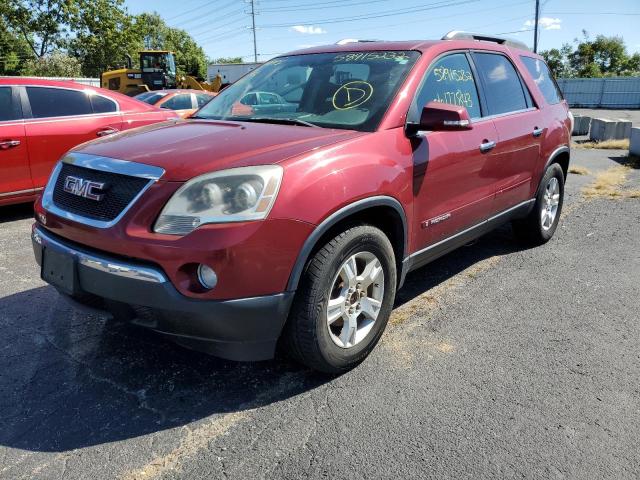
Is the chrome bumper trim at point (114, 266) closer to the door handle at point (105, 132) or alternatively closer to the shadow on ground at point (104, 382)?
the shadow on ground at point (104, 382)

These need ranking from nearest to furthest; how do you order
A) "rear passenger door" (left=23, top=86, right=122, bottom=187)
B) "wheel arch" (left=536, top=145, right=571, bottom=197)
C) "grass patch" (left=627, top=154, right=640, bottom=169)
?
1. "wheel arch" (left=536, top=145, right=571, bottom=197)
2. "rear passenger door" (left=23, top=86, right=122, bottom=187)
3. "grass patch" (left=627, top=154, right=640, bottom=169)

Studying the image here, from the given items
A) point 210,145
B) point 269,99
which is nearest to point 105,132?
point 269,99

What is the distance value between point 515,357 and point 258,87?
2534 mm

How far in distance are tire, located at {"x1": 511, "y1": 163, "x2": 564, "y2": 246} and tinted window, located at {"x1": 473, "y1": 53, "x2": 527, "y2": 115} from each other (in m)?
0.88

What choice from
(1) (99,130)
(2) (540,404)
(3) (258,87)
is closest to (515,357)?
(2) (540,404)

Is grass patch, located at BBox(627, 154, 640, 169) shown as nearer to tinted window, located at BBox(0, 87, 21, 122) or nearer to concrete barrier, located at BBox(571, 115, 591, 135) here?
concrete barrier, located at BBox(571, 115, 591, 135)

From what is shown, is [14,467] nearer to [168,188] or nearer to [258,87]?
[168,188]

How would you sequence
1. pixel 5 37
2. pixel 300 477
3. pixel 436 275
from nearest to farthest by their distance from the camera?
pixel 300 477
pixel 436 275
pixel 5 37

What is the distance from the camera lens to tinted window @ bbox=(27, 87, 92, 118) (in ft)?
19.6

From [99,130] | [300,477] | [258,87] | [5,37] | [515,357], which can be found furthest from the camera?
[5,37]

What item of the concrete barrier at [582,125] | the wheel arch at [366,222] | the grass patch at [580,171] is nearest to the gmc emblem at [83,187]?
the wheel arch at [366,222]

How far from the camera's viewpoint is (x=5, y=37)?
43.1 meters

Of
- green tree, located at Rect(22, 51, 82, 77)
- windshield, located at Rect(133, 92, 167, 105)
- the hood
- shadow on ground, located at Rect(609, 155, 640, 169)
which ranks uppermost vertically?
green tree, located at Rect(22, 51, 82, 77)

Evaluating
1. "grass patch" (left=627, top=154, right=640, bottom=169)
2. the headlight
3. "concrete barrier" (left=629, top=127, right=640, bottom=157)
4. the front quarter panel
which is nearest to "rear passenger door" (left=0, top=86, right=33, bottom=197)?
the headlight
